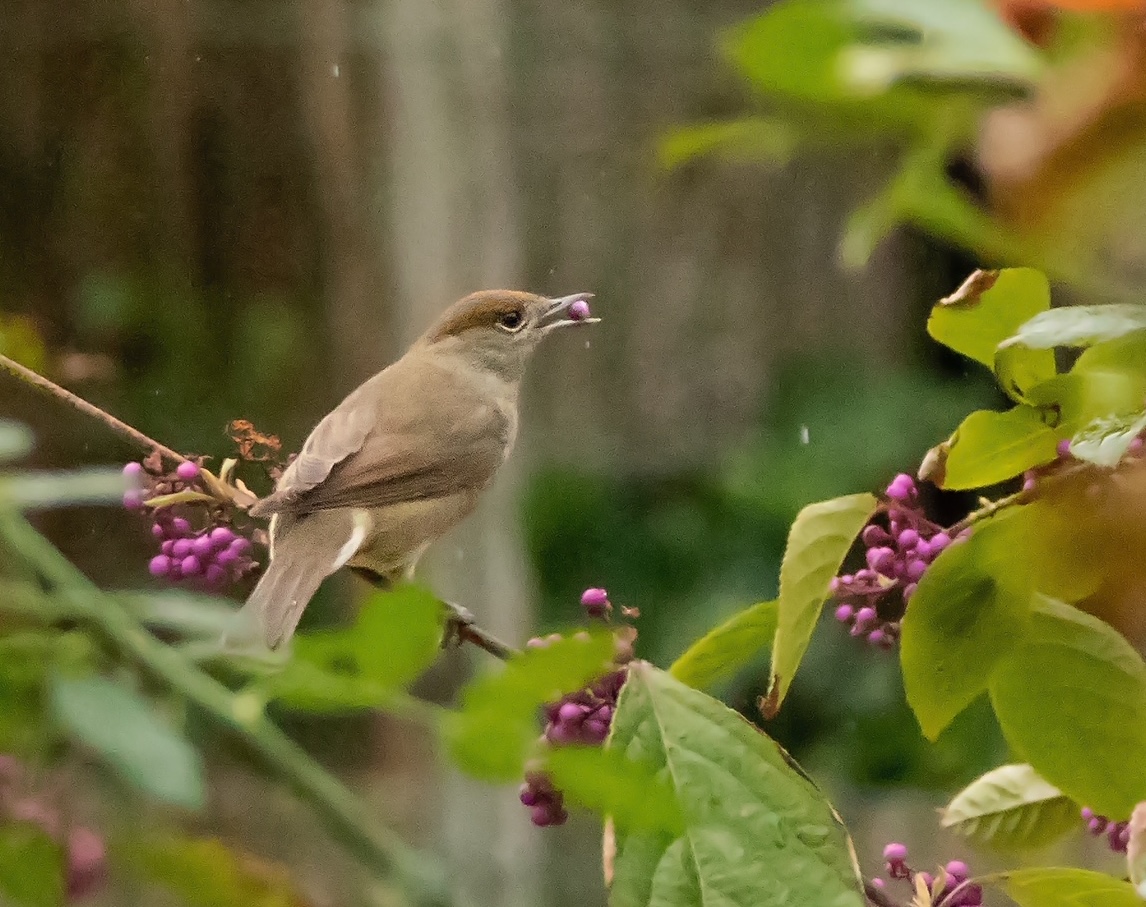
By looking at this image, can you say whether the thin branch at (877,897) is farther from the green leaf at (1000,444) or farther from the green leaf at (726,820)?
the green leaf at (1000,444)

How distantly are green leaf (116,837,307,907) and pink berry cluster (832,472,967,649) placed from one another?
13.1 inches

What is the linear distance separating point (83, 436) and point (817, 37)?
0.73 meters

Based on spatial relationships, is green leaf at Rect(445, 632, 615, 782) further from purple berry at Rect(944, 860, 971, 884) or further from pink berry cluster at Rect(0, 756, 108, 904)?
purple berry at Rect(944, 860, 971, 884)

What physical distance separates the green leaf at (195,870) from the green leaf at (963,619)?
295mm

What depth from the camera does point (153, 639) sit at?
0.25 metres

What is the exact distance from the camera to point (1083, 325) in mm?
415

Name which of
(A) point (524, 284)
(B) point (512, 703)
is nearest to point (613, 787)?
(B) point (512, 703)

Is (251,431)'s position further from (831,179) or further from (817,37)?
(831,179)

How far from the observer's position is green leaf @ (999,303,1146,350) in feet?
1.31

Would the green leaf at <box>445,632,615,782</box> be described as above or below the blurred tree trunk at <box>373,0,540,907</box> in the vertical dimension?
above

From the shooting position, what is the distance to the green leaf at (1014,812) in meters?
0.63

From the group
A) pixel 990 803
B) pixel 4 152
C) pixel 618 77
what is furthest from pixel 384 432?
pixel 618 77

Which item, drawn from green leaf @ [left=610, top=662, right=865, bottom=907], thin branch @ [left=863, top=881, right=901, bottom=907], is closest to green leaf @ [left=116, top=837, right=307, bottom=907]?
green leaf @ [left=610, top=662, right=865, bottom=907]

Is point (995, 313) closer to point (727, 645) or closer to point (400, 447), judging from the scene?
point (727, 645)
